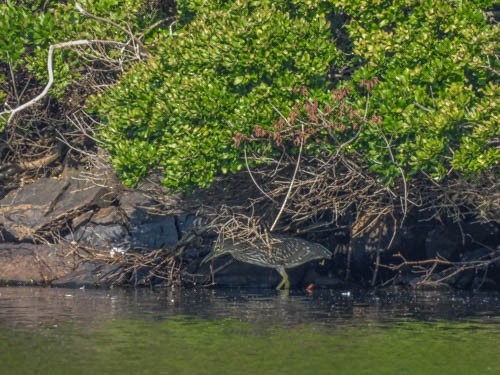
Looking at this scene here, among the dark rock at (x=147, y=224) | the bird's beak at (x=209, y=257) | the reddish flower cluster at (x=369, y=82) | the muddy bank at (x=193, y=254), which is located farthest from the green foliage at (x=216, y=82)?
the dark rock at (x=147, y=224)

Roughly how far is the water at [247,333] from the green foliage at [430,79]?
261 centimetres

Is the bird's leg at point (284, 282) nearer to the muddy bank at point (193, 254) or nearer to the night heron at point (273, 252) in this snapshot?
the night heron at point (273, 252)

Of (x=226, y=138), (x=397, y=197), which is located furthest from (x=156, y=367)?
(x=397, y=197)

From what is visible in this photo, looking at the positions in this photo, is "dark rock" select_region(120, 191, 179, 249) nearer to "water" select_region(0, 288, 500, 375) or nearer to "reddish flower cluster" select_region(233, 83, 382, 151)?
"water" select_region(0, 288, 500, 375)

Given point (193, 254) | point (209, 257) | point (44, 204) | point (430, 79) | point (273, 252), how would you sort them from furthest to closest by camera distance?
point (44, 204)
point (193, 254)
point (209, 257)
point (273, 252)
point (430, 79)

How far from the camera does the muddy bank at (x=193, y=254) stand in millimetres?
21969

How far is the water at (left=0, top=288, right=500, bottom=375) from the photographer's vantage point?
472 inches

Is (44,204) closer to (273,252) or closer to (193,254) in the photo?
(193,254)

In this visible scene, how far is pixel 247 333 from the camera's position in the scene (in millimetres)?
14539

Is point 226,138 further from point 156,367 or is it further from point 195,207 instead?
point 156,367

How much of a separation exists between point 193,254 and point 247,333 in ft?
26.9

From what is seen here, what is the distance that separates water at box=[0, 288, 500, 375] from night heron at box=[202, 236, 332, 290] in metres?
0.77

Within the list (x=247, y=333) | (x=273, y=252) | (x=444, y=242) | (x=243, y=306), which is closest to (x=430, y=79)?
(x=243, y=306)

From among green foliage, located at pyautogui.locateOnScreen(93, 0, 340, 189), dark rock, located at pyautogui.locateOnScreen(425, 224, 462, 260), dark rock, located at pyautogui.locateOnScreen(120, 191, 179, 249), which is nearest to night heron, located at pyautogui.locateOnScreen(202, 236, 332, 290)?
dark rock, located at pyautogui.locateOnScreen(120, 191, 179, 249)
